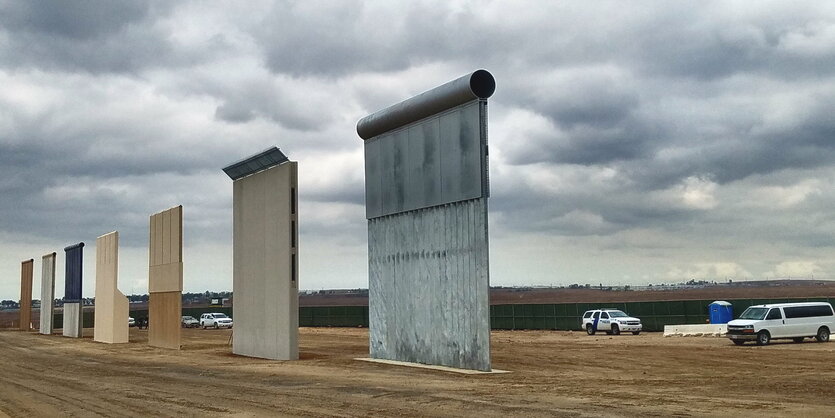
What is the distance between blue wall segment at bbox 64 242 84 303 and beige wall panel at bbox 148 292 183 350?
19.2 meters

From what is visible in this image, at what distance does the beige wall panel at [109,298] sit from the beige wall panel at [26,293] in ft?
112

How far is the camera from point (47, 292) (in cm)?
8056

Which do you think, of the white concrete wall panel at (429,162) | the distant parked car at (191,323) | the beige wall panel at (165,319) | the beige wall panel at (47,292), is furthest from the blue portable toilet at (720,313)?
the beige wall panel at (47,292)

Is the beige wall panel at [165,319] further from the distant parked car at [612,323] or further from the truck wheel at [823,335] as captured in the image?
the truck wheel at [823,335]

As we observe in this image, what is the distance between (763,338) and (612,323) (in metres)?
15.6

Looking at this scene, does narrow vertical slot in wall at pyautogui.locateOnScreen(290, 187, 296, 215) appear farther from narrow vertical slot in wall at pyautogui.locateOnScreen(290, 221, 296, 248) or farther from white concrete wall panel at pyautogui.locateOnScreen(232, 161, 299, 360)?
narrow vertical slot in wall at pyautogui.locateOnScreen(290, 221, 296, 248)

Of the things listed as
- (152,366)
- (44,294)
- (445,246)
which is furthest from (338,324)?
(445,246)

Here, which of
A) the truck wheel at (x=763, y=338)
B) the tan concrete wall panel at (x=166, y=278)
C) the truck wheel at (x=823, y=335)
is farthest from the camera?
the tan concrete wall panel at (x=166, y=278)

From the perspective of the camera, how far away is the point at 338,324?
81.0 meters

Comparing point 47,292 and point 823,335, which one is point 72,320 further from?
point 823,335

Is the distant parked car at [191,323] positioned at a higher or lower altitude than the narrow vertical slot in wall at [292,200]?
lower

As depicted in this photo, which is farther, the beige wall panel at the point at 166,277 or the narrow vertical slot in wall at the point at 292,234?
the beige wall panel at the point at 166,277

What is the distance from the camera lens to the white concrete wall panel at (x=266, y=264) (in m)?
32.8

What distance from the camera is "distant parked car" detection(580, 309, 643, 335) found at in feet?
173
